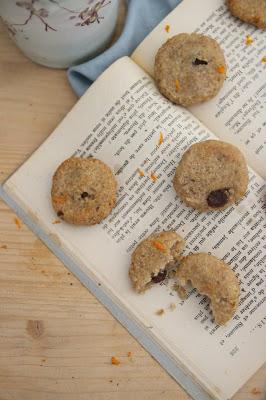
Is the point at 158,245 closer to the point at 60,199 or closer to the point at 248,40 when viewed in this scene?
the point at 60,199

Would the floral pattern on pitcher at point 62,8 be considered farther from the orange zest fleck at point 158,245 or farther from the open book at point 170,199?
the orange zest fleck at point 158,245

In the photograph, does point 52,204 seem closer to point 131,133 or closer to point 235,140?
point 131,133

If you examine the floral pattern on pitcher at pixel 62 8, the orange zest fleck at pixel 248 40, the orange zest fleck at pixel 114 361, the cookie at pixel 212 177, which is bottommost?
the orange zest fleck at pixel 114 361

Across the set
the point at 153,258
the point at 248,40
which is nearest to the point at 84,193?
the point at 153,258

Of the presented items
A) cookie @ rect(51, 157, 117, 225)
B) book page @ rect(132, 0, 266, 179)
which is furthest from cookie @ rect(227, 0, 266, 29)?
cookie @ rect(51, 157, 117, 225)

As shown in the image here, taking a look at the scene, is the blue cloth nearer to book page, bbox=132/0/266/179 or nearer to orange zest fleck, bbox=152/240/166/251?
book page, bbox=132/0/266/179

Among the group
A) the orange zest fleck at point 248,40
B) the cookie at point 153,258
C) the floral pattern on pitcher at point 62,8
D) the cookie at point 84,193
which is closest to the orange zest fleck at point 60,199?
the cookie at point 84,193
